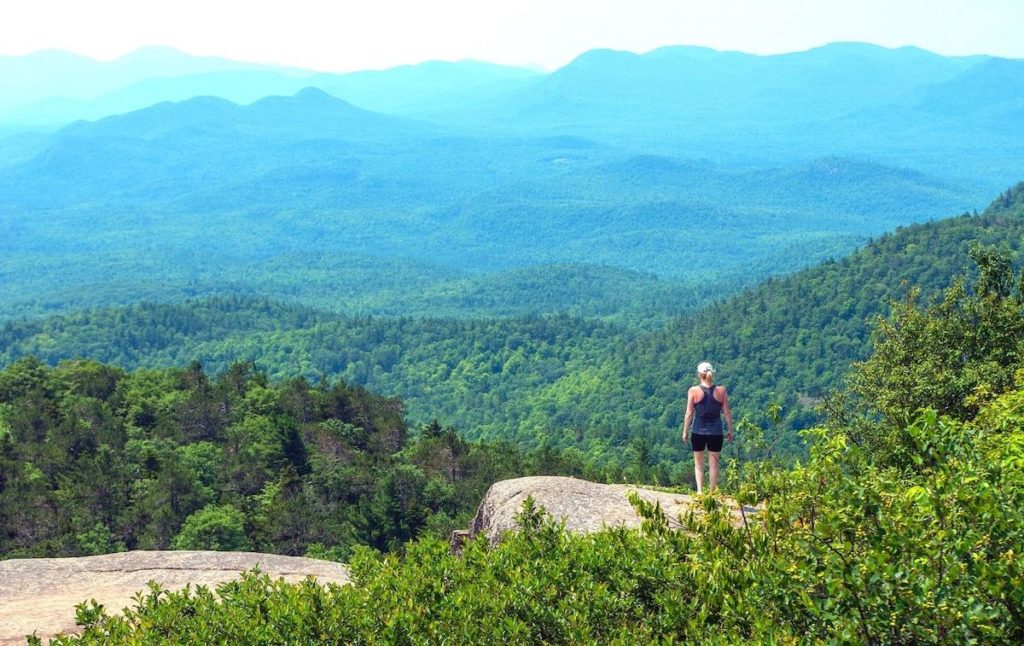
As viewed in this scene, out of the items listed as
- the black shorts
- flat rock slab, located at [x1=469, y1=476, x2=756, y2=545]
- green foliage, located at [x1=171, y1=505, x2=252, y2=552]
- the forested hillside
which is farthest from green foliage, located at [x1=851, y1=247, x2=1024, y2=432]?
the forested hillside

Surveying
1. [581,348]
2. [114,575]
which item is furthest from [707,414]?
[581,348]

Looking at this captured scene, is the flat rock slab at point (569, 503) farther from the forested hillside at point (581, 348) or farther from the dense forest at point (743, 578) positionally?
the forested hillside at point (581, 348)

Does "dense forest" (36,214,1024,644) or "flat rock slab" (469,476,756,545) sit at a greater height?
"dense forest" (36,214,1024,644)

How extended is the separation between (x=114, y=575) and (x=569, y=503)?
8.47 metres

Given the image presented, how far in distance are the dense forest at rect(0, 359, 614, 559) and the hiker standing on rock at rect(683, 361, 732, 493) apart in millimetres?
18637

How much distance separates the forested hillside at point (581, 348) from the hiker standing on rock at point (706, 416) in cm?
6523

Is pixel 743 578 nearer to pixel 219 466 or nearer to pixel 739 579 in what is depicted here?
pixel 739 579

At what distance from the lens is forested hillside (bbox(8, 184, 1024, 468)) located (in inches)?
4259

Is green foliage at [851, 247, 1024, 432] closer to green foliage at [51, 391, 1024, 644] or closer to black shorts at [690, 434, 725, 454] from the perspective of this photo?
black shorts at [690, 434, 725, 454]

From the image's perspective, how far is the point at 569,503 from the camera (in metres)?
18.5

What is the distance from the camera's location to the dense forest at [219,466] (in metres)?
38.9

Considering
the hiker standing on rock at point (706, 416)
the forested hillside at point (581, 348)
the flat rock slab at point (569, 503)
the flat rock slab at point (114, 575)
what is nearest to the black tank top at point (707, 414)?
the hiker standing on rock at point (706, 416)

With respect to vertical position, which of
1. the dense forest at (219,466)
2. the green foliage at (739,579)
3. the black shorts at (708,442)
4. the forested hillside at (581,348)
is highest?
the green foliage at (739,579)

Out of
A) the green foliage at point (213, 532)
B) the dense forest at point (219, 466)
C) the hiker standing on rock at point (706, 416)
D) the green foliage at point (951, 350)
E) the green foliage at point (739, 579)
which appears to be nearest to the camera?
the green foliage at point (739, 579)
